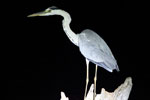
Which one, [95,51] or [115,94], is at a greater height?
[95,51]

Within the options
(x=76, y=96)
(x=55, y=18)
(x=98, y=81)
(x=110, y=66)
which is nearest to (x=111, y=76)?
(x=98, y=81)

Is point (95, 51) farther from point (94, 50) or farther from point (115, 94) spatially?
point (115, 94)

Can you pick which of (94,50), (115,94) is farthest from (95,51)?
(115,94)

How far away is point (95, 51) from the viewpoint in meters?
2.27

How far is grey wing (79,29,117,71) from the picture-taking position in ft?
7.39

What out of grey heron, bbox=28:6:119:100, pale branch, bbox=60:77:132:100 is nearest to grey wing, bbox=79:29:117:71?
grey heron, bbox=28:6:119:100

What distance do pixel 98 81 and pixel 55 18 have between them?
781 millimetres

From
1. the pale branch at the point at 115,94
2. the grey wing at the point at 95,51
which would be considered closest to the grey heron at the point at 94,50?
the grey wing at the point at 95,51

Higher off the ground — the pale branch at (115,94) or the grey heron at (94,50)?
the grey heron at (94,50)

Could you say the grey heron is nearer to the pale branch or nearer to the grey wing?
the grey wing

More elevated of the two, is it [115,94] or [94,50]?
[94,50]

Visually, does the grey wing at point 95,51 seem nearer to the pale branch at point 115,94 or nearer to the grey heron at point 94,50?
the grey heron at point 94,50

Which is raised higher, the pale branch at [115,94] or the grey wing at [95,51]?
the grey wing at [95,51]

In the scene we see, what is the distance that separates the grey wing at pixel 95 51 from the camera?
7.39 feet
